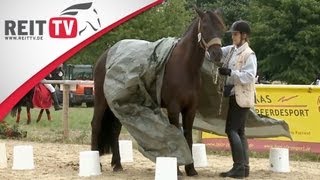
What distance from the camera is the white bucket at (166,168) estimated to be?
7.11 meters

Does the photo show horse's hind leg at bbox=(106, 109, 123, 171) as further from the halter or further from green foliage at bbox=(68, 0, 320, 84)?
green foliage at bbox=(68, 0, 320, 84)

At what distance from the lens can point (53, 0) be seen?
7414 mm

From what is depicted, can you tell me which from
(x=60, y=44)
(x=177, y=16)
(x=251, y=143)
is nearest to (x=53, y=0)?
(x=60, y=44)

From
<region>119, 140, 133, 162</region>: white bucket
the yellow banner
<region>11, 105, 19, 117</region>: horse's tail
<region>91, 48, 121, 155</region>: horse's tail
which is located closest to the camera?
<region>91, 48, 121, 155</region>: horse's tail

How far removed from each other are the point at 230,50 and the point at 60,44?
214cm

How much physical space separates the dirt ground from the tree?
85.3 feet

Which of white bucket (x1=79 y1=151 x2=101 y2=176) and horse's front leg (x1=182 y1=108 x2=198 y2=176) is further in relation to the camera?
white bucket (x1=79 y1=151 x2=101 y2=176)

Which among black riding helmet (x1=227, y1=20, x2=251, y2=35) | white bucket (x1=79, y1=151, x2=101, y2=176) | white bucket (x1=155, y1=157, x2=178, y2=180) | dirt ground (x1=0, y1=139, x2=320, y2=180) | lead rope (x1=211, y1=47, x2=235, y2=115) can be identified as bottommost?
dirt ground (x1=0, y1=139, x2=320, y2=180)

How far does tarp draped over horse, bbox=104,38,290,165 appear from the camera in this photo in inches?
295

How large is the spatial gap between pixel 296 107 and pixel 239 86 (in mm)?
3408

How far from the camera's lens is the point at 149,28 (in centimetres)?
3375

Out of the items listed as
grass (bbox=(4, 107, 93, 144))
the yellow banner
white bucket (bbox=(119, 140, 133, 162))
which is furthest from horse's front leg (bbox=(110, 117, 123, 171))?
grass (bbox=(4, 107, 93, 144))

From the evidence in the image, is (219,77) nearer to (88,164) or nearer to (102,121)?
(102,121)

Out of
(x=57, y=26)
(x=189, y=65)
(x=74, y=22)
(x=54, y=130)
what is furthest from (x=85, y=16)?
(x=54, y=130)
